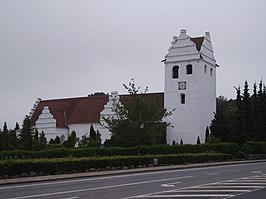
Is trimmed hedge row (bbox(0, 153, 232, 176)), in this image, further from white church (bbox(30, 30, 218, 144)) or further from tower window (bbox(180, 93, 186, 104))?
tower window (bbox(180, 93, 186, 104))

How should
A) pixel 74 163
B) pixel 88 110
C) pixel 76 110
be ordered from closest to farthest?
pixel 74 163, pixel 88 110, pixel 76 110

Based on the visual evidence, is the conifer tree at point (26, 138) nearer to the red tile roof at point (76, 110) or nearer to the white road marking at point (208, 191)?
the red tile roof at point (76, 110)

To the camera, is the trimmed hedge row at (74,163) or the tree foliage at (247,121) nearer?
the trimmed hedge row at (74,163)

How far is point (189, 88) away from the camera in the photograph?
76500mm

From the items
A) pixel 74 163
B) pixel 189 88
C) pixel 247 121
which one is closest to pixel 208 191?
pixel 74 163

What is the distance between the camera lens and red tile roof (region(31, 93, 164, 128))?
87.7 meters

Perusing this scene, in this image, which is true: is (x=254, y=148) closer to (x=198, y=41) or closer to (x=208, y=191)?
(x=198, y=41)

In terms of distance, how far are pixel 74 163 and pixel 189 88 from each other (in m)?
48.6

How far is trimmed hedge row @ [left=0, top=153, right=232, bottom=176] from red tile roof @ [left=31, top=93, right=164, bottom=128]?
43264 millimetres

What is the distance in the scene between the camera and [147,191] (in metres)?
17.4

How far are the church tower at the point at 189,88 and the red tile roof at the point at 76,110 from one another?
655 cm

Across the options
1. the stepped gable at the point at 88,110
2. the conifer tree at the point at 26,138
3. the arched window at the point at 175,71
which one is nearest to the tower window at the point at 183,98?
the arched window at the point at 175,71

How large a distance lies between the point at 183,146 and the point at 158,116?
8555 millimetres

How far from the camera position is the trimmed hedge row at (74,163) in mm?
25617
